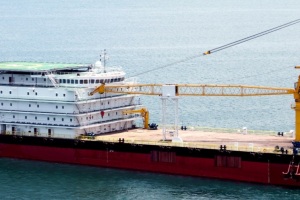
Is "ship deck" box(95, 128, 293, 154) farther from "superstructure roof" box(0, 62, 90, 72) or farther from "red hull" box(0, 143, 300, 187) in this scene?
"superstructure roof" box(0, 62, 90, 72)

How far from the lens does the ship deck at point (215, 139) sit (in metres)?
60.0

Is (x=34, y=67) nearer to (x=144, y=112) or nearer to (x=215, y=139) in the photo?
(x=144, y=112)

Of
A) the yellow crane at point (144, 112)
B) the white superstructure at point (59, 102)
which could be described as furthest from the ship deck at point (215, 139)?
the white superstructure at point (59, 102)

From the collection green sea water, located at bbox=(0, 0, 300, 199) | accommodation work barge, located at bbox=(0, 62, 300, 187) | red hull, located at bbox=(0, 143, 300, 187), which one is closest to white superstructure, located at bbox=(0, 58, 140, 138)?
accommodation work barge, located at bbox=(0, 62, 300, 187)

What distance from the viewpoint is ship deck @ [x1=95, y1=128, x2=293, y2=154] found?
60031mm

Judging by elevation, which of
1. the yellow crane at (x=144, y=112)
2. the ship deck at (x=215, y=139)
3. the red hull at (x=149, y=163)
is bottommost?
the red hull at (x=149, y=163)

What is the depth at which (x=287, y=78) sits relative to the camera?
10531 centimetres

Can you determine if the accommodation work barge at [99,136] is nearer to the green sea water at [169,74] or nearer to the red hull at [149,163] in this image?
the red hull at [149,163]

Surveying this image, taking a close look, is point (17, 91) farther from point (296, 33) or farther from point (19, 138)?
point (296, 33)

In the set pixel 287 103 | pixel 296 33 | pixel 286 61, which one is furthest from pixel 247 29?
pixel 287 103

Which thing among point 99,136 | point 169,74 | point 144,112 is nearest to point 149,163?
point 99,136

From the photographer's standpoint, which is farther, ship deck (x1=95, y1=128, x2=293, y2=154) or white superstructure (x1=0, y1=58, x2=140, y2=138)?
white superstructure (x1=0, y1=58, x2=140, y2=138)

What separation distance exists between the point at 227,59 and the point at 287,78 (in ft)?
84.0

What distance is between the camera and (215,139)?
63.2m
